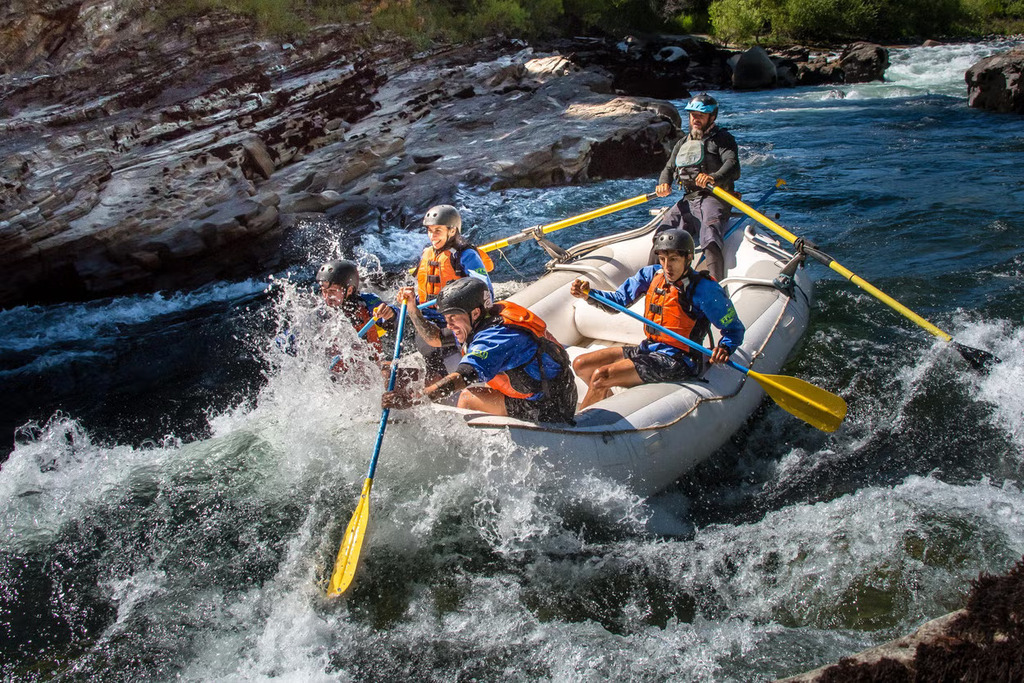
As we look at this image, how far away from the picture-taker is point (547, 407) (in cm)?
411

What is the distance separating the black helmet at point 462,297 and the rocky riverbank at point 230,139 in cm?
546

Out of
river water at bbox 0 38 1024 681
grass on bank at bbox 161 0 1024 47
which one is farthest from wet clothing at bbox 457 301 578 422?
grass on bank at bbox 161 0 1024 47

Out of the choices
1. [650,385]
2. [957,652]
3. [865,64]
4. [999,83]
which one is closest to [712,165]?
[650,385]

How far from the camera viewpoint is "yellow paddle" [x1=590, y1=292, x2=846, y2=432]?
4.54m

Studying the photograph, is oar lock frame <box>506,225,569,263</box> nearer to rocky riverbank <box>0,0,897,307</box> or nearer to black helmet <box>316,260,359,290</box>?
black helmet <box>316,260,359,290</box>

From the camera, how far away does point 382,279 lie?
8.20 metres

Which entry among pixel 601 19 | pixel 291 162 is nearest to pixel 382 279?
pixel 291 162

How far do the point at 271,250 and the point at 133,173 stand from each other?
1792 millimetres

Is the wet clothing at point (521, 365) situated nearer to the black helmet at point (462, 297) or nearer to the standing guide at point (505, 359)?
the standing guide at point (505, 359)

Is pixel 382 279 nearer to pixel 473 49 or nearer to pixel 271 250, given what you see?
pixel 271 250

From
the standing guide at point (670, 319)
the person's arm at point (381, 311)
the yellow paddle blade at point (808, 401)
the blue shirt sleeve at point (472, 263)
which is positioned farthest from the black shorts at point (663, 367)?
the person's arm at point (381, 311)

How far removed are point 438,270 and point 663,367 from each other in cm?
166

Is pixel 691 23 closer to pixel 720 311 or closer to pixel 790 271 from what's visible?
pixel 790 271

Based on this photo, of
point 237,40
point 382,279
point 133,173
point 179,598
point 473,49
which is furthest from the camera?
point 473,49
